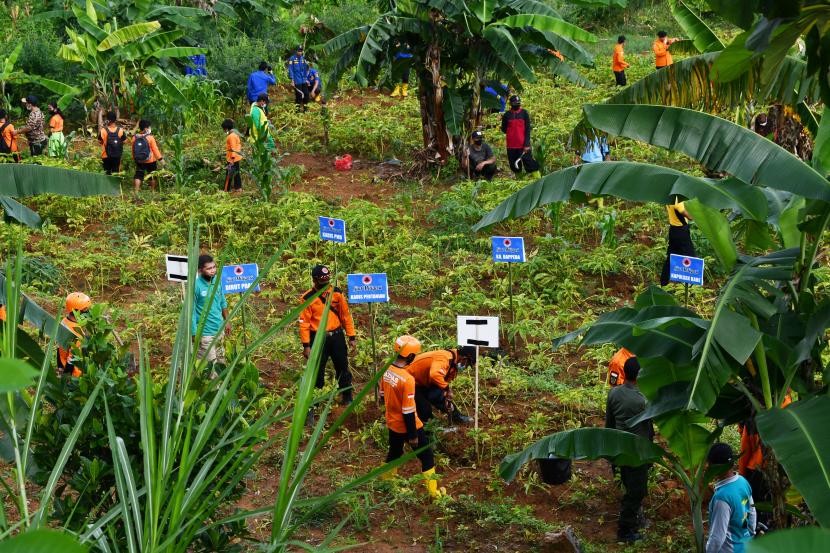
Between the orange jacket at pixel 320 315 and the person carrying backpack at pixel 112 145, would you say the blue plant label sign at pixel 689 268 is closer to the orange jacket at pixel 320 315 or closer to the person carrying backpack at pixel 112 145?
the orange jacket at pixel 320 315

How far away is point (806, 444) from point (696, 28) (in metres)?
7.33

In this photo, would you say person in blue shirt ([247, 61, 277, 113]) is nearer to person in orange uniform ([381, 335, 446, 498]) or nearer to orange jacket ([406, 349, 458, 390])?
orange jacket ([406, 349, 458, 390])

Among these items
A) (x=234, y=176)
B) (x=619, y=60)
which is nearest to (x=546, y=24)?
(x=234, y=176)

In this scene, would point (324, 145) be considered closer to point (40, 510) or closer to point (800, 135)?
point (800, 135)

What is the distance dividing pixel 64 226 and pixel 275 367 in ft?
17.4

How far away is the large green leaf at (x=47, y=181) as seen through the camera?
6.51 metres

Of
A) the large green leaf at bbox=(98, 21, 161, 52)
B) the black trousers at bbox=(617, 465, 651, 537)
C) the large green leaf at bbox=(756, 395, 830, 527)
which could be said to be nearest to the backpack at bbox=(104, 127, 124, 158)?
the large green leaf at bbox=(98, 21, 161, 52)

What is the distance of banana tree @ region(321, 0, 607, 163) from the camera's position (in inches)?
574

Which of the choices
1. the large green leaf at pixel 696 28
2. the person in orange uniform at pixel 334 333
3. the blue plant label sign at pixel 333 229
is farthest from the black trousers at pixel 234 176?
the large green leaf at pixel 696 28

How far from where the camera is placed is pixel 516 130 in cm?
1548

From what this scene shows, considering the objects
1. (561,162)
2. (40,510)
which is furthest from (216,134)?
(40,510)

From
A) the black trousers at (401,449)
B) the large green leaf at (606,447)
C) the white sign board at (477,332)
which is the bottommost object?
the black trousers at (401,449)

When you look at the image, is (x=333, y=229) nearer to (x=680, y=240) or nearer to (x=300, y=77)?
(x=680, y=240)

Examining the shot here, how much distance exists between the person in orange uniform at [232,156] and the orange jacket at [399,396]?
776 centimetres
